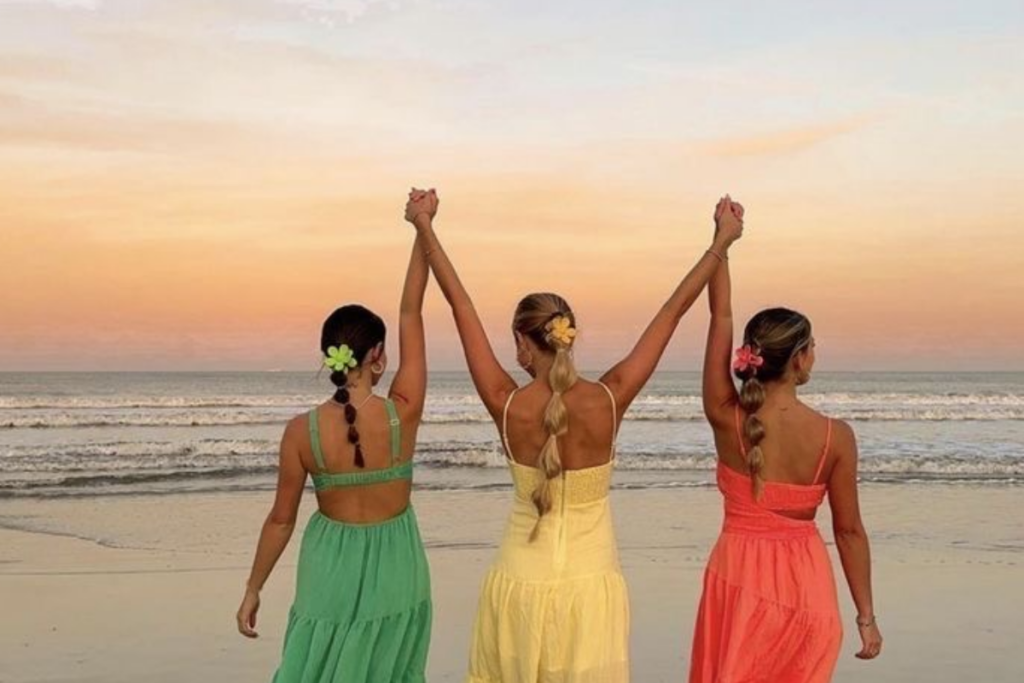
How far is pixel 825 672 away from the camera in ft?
13.3

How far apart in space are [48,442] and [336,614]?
816 inches

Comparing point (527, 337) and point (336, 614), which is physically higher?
point (527, 337)

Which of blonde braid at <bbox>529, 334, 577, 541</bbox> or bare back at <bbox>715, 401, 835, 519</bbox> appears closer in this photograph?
blonde braid at <bbox>529, 334, 577, 541</bbox>

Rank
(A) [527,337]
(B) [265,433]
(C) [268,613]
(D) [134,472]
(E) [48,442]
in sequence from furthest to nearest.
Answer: (B) [265,433] < (E) [48,442] < (D) [134,472] < (C) [268,613] < (A) [527,337]

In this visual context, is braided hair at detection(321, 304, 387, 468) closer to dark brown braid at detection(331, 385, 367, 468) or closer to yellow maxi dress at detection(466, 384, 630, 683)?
dark brown braid at detection(331, 385, 367, 468)

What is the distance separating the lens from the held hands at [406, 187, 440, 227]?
4.32 m

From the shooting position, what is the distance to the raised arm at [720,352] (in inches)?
161

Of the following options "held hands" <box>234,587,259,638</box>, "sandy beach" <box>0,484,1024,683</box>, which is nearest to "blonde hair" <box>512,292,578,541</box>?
"held hands" <box>234,587,259,638</box>

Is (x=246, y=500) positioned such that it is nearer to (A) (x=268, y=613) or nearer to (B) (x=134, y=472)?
(B) (x=134, y=472)

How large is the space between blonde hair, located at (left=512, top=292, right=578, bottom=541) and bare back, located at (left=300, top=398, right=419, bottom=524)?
1.59 feet

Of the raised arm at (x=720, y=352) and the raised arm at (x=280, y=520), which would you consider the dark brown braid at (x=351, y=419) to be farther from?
the raised arm at (x=720, y=352)

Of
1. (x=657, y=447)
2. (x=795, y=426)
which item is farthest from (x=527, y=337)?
(x=657, y=447)

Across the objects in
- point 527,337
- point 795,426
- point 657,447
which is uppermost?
point 527,337

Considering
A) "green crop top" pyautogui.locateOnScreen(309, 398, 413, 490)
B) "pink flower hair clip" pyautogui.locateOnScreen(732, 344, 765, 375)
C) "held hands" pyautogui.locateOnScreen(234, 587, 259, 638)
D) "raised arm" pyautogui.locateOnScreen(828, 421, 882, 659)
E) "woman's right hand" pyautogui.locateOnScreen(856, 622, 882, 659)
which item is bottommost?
"woman's right hand" pyautogui.locateOnScreen(856, 622, 882, 659)
